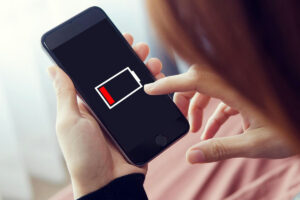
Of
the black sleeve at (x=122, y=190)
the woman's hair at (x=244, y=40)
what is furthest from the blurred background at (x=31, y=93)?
the woman's hair at (x=244, y=40)

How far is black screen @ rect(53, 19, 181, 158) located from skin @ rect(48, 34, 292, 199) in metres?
0.03

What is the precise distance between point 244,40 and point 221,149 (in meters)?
0.33

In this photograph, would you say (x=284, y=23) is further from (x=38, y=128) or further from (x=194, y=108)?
(x=38, y=128)

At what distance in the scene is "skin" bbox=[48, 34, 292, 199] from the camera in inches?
22.9

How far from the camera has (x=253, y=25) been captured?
274 millimetres

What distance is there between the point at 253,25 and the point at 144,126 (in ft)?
1.59

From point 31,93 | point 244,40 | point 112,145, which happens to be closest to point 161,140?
point 112,145

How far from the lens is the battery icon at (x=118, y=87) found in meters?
0.72

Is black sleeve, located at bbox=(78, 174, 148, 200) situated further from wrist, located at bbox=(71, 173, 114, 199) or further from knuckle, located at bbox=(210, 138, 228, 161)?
knuckle, located at bbox=(210, 138, 228, 161)

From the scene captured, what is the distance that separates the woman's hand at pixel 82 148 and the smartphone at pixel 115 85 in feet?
0.07

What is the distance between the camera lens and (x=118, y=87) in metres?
0.74

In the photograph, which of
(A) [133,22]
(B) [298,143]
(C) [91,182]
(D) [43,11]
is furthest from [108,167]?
(A) [133,22]

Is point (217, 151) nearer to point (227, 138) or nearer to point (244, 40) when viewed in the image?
point (227, 138)

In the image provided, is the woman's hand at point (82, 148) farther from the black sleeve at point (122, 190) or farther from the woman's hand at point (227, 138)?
the woman's hand at point (227, 138)
